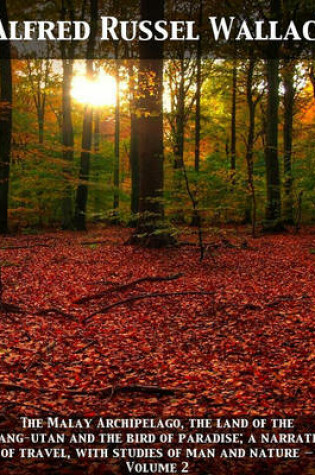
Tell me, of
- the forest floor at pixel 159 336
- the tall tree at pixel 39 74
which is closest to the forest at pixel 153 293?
the forest floor at pixel 159 336

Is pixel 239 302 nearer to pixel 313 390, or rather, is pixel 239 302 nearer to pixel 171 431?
pixel 313 390

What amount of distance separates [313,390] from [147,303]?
3646 millimetres

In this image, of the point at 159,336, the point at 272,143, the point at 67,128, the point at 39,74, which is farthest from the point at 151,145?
the point at 39,74

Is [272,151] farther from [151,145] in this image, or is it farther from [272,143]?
[151,145]

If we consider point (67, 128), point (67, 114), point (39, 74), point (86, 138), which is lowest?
point (86, 138)

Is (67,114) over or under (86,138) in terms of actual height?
over

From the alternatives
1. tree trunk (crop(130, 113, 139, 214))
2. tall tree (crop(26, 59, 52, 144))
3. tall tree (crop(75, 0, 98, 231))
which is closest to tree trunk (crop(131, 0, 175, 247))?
tall tree (crop(75, 0, 98, 231))

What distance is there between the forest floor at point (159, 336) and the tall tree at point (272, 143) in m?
4.53

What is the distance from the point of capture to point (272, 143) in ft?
46.4

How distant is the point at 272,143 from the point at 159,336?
35.7 ft

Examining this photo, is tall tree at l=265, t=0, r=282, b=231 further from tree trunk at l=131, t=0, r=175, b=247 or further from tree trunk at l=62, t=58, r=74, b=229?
tree trunk at l=62, t=58, r=74, b=229

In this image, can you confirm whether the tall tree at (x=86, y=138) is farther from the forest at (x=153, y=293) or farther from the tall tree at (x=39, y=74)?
the tall tree at (x=39, y=74)

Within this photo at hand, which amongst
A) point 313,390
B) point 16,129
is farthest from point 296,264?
point 16,129

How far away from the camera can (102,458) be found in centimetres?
297
